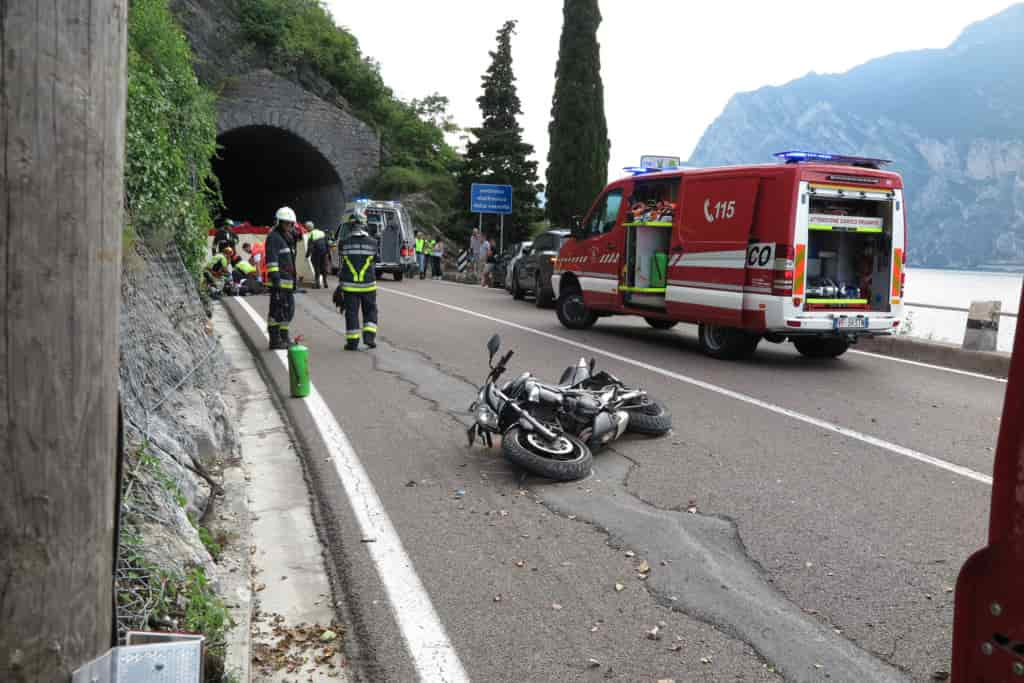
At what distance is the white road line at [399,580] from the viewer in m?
3.58

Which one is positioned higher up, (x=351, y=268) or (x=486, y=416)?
Answer: (x=351, y=268)

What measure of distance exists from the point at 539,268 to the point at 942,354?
32.7 feet

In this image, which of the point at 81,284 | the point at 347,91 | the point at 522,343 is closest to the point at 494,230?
the point at 347,91

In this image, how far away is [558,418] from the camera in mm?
6816

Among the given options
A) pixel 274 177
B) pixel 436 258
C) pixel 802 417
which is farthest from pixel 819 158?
pixel 274 177

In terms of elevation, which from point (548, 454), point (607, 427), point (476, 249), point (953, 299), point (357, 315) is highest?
point (476, 249)

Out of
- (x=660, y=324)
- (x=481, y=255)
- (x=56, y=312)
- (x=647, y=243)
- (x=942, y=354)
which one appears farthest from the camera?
(x=481, y=255)

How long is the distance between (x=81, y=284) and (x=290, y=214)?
403 inches

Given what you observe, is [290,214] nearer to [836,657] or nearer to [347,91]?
[836,657]

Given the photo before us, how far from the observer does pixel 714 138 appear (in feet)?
323

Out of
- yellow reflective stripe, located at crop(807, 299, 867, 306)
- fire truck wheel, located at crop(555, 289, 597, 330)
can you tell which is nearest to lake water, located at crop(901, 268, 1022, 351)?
yellow reflective stripe, located at crop(807, 299, 867, 306)

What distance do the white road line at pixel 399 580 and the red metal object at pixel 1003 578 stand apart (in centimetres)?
234

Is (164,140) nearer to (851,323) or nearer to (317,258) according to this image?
(851,323)

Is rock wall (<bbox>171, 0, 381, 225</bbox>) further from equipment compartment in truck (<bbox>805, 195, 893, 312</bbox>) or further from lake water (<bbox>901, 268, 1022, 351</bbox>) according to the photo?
equipment compartment in truck (<bbox>805, 195, 893, 312</bbox>)
